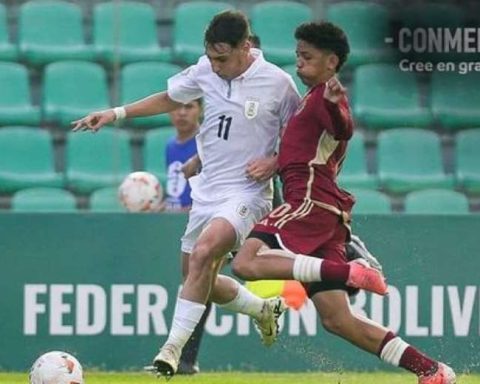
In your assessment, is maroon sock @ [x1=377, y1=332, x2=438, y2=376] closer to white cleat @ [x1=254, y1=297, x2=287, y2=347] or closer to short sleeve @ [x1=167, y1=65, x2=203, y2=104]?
white cleat @ [x1=254, y1=297, x2=287, y2=347]

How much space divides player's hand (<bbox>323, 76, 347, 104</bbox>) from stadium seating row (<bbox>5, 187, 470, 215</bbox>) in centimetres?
433

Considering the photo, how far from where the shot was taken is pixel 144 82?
549 inches

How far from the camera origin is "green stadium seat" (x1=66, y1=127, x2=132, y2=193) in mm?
13242

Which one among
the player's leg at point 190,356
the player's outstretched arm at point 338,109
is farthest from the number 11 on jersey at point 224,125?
the player's leg at point 190,356

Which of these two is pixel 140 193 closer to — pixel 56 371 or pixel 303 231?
pixel 303 231

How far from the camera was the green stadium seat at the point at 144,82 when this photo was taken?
1389 cm

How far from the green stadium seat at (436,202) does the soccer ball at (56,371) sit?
497cm

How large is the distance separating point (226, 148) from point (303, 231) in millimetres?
945

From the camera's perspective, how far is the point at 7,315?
12.0 m

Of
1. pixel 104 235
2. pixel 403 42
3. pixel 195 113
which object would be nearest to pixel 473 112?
pixel 403 42

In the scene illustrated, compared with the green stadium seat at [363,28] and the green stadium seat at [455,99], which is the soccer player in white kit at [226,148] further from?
the green stadium seat at [455,99]

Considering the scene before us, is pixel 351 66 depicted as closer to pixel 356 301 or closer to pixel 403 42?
pixel 403 42

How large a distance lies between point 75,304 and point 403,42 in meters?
4.06

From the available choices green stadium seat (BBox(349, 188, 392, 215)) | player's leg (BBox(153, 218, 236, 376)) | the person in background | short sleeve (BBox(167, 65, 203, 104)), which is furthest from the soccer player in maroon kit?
green stadium seat (BBox(349, 188, 392, 215))
